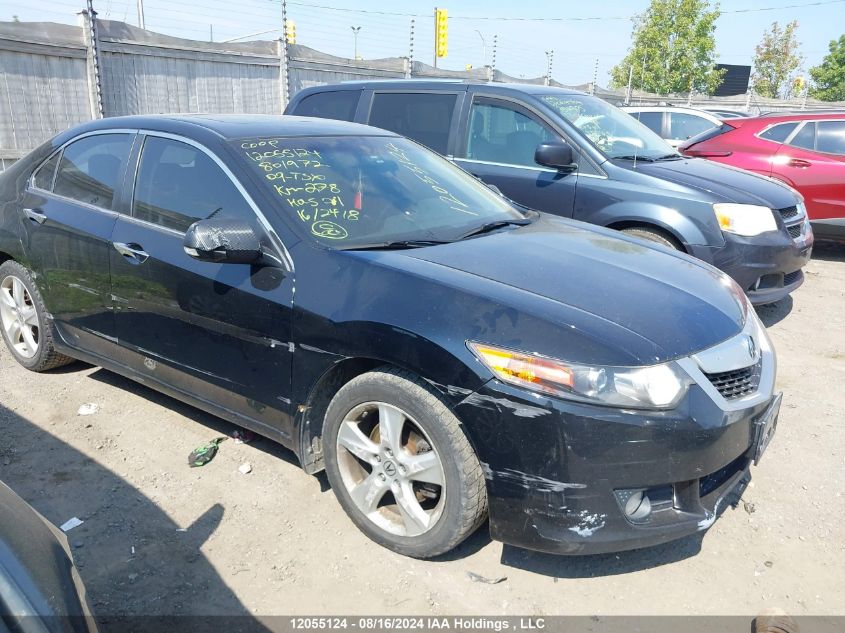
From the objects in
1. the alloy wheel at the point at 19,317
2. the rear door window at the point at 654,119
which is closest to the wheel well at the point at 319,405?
the alloy wheel at the point at 19,317

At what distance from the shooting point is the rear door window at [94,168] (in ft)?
12.3

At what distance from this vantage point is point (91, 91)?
385 inches

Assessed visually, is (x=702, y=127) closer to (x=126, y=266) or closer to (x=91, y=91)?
(x=91, y=91)

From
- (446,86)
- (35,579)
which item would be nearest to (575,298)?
→ (35,579)

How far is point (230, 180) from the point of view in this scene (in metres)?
3.19

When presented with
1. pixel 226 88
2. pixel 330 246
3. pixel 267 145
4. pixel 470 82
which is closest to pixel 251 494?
pixel 330 246

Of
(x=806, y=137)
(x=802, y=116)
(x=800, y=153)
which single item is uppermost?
(x=802, y=116)

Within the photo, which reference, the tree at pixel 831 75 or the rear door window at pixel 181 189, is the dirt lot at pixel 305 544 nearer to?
the rear door window at pixel 181 189

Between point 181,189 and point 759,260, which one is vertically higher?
point 181,189

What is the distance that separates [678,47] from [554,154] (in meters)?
41.9

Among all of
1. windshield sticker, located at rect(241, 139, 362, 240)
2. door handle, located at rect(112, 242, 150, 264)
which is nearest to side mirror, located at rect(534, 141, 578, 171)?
windshield sticker, located at rect(241, 139, 362, 240)

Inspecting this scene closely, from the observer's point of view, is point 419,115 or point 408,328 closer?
point 408,328

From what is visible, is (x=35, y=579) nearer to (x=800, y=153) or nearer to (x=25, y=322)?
(x=25, y=322)

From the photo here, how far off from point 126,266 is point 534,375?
227cm
